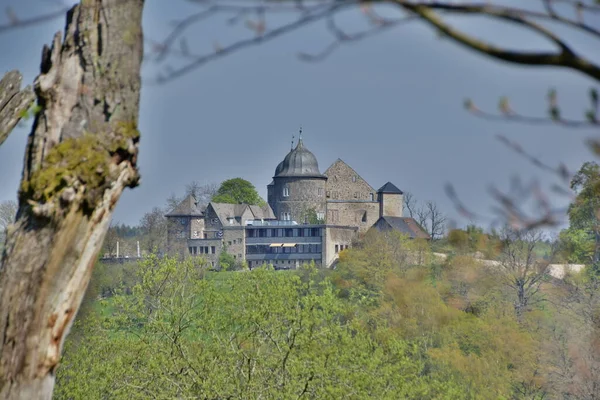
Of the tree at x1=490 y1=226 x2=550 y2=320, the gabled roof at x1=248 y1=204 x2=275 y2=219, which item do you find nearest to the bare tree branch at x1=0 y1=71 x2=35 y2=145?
the tree at x1=490 y1=226 x2=550 y2=320

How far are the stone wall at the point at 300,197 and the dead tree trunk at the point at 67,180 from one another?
98573 mm

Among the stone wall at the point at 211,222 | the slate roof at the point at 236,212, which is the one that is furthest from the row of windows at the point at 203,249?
the slate roof at the point at 236,212

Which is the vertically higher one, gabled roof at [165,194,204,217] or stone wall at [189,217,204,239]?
gabled roof at [165,194,204,217]

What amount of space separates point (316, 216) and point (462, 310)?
63.3 meters

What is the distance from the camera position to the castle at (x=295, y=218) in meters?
95.8

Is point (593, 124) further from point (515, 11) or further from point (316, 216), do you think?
point (316, 216)

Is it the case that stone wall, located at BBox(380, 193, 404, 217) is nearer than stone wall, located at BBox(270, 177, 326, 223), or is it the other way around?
stone wall, located at BBox(380, 193, 404, 217)

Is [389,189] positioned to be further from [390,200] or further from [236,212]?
[236,212]

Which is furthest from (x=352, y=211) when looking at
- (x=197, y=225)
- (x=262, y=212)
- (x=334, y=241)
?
(x=197, y=225)

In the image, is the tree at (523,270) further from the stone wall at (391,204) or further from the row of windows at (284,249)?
the stone wall at (391,204)

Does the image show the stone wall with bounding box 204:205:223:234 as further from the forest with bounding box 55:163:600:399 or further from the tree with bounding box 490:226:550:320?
the forest with bounding box 55:163:600:399

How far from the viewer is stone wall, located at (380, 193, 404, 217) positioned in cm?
10225

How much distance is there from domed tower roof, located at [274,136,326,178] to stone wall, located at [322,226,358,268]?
26.1ft

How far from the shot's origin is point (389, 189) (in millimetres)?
103062
